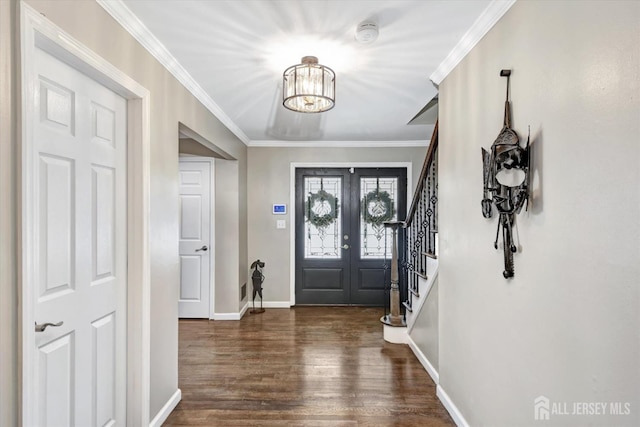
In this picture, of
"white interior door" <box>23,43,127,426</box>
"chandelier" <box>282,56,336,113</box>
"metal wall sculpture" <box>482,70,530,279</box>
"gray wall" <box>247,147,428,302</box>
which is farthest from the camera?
"gray wall" <box>247,147,428,302</box>

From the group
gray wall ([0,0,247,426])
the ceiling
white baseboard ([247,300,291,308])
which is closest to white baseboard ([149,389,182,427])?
gray wall ([0,0,247,426])

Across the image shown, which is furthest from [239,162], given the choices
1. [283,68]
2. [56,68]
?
[56,68]

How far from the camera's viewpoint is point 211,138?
3.41 meters

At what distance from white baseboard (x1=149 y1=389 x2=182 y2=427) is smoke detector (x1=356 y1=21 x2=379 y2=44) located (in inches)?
106

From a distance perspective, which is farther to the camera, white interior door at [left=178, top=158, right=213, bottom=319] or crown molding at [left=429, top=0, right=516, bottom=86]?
white interior door at [left=178, top=158, right=213, bottom=319]

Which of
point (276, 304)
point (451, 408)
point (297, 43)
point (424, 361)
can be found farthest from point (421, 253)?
point (276, 304)

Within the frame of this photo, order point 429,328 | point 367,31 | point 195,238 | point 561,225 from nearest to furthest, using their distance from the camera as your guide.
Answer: point 561,225 → point 367,31 → point 429,328 → point 195,238

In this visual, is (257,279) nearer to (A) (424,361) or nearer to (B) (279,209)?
(B) (279,209)

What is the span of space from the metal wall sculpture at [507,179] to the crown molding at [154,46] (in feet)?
6.37

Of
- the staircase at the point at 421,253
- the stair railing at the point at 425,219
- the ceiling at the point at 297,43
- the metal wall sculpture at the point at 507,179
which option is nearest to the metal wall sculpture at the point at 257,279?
the staircase at the point at 421,253

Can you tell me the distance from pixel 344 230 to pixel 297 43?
130 inches

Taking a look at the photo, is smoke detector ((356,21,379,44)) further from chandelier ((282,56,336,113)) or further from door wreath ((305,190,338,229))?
door wreath ((305,190,338,229))

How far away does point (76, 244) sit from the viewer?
5.41ft

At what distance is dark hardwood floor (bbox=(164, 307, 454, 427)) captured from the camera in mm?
2420
